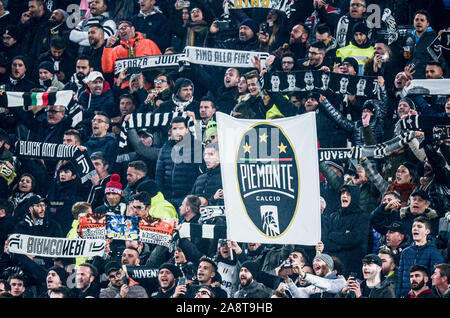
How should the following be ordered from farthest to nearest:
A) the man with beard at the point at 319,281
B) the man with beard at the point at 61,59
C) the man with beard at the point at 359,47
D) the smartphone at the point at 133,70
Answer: the man with beard at the point at 61,59, the smartphone at the point at 133,70, the man with beard at the point at 359,47, the man with beard at the point at 319,281

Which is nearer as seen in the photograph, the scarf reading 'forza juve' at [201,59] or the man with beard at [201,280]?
the man with beard at [201,280]

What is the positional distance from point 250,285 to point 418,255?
174 centimetres

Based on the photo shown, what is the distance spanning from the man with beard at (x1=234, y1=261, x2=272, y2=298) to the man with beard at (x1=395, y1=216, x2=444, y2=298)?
1.36m

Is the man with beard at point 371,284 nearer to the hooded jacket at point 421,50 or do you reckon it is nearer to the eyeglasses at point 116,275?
the hooded jacket at point 421,50

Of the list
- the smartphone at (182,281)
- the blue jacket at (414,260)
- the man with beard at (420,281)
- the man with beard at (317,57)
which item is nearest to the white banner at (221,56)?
the man with beard at (317,57)

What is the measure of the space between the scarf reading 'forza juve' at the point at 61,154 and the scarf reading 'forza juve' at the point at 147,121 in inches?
18.3

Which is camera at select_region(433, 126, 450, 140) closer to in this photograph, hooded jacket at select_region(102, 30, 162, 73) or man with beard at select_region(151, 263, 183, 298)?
man with beard at select_region(151, 263, 183, 298)

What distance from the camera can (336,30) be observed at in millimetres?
9227

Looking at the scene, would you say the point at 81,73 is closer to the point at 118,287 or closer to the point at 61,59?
the point at 61,59

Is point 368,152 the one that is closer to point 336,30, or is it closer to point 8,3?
point 336,30

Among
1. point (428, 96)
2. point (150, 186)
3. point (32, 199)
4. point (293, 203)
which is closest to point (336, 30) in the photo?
point (428, 96)

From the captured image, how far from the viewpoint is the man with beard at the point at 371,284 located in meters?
8.15

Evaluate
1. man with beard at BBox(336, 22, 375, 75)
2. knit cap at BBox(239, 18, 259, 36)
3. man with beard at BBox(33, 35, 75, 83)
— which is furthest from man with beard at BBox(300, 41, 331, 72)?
man with beard at BBox(33, 35, 75, 83)

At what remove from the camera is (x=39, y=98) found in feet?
33.8
